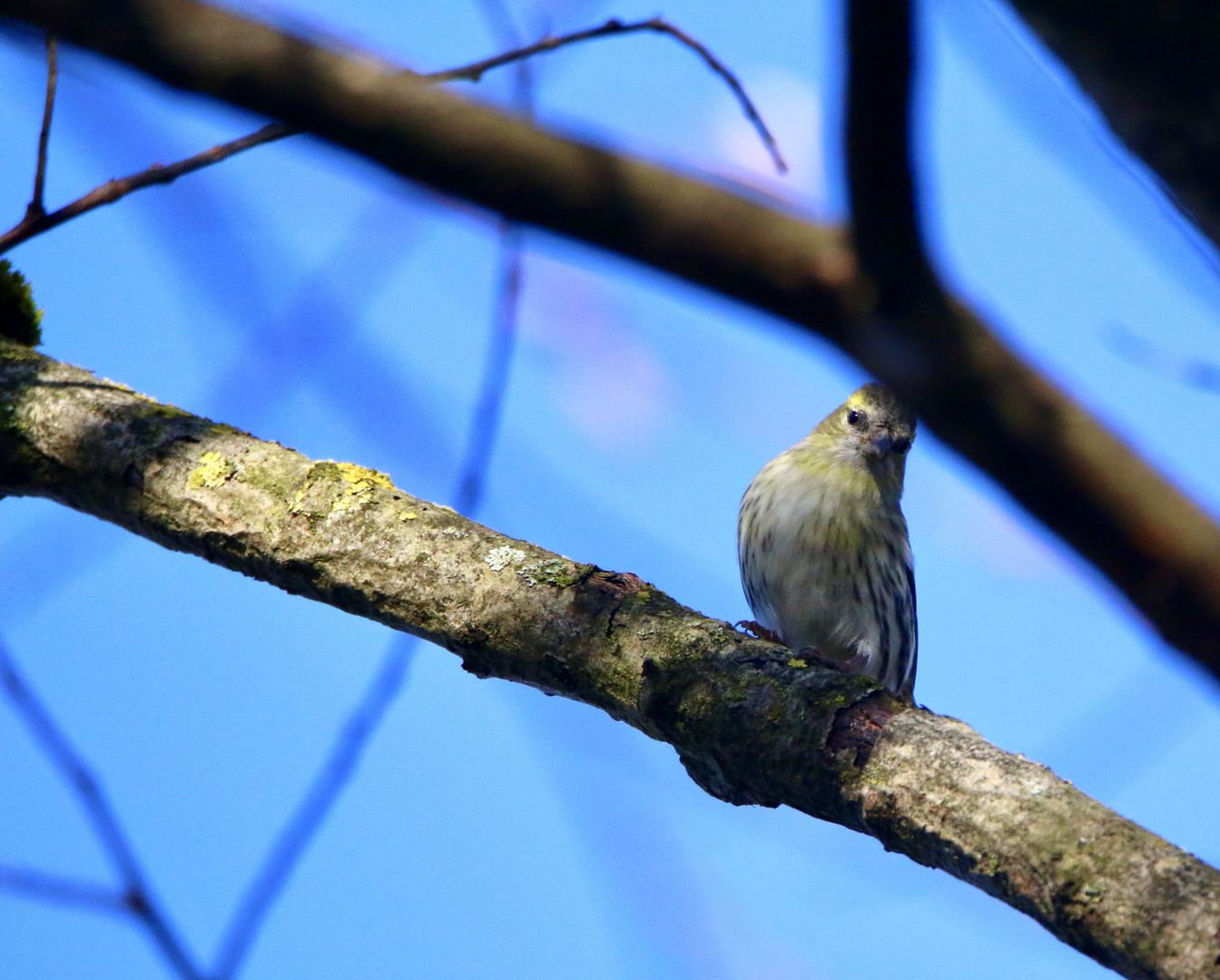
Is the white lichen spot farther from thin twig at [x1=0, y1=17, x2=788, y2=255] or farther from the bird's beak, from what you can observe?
the bird's beak

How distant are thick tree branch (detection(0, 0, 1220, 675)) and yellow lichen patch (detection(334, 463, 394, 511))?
156 cm

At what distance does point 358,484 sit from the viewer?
271 centimetres

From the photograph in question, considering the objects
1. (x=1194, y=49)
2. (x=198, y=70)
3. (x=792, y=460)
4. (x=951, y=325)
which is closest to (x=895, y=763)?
(x=951, y=325)

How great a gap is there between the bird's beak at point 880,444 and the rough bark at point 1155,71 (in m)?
3.46

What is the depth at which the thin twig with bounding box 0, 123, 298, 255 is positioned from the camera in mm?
1889

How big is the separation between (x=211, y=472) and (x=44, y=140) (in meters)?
0.85

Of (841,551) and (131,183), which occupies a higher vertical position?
(131,183)

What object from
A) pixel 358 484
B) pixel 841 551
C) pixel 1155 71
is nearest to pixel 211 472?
pixel 358 484

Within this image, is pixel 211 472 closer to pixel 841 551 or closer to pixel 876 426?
pixel 841 551

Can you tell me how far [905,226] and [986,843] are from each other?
108 centimetres

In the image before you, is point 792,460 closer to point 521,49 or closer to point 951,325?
point 521,49

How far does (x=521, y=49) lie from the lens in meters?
1.87

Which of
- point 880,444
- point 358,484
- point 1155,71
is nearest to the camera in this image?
point 1155,71

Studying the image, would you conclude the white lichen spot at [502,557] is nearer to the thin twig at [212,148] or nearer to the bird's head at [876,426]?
the thin twig at [212,148]
